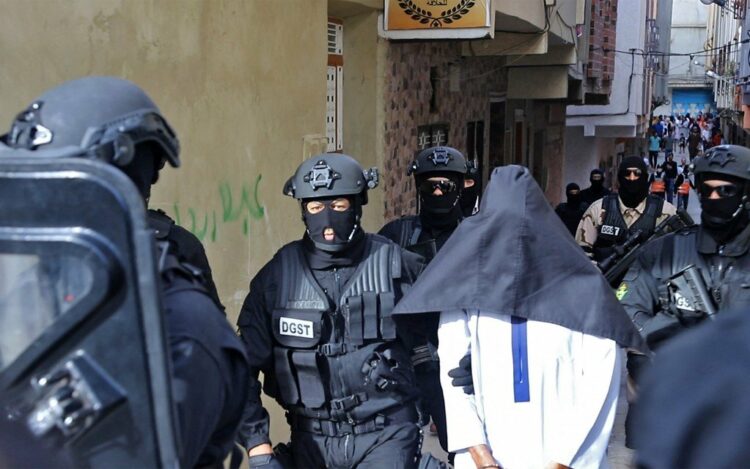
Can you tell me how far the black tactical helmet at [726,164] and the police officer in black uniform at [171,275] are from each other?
3383 millimetres

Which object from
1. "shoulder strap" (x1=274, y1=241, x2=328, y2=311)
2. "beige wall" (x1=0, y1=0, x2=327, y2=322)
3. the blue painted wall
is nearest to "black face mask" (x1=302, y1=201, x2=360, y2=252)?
"shoulder strap" (x1=274, y1=241, x2=328, y2=311)

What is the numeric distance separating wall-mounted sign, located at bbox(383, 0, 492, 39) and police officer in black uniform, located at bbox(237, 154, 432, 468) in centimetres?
438

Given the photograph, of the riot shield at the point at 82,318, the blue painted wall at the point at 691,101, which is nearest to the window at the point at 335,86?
the riot shield at the point at 82,318

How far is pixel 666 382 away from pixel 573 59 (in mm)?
13530

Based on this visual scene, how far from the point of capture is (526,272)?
3455 millimetres

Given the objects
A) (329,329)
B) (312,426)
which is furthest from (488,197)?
(312,426)

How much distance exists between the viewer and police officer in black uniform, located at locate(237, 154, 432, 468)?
387cm

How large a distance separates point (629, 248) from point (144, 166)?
553cm

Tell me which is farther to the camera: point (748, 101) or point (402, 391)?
point (748, 101)

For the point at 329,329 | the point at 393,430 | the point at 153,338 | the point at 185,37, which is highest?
the point at 185,37

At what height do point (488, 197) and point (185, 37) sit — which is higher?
point (185, 37)

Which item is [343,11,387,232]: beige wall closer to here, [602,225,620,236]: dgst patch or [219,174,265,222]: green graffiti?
[602,225,620,236]: dgst patch

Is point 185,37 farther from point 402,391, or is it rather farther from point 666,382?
point 666,382

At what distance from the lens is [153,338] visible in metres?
1.62
